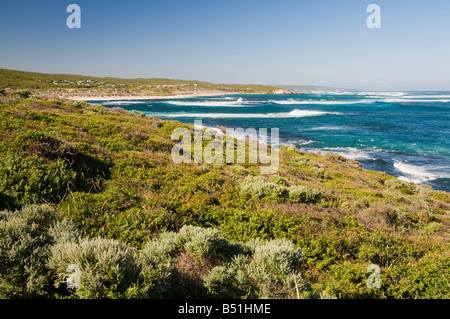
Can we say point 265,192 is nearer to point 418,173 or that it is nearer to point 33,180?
point 33,180

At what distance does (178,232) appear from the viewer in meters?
5.59

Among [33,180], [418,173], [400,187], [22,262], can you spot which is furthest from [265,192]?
[418,173]

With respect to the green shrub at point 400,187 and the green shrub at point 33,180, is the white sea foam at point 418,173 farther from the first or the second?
the green shrub at point 33,180

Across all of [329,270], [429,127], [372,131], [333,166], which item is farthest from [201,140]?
[429,127]

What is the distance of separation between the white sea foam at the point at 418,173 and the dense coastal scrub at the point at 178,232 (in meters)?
15.0

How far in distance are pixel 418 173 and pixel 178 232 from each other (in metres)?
27.7

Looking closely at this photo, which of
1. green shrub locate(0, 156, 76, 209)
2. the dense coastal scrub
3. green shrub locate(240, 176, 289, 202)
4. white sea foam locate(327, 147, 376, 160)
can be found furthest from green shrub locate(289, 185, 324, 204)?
white sea foam locate(327, 147, 376, 160)

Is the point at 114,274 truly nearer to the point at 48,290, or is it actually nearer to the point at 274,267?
the point at 48,290

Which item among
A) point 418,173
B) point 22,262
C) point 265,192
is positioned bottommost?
point 418,173

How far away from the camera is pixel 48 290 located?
10.0 ft

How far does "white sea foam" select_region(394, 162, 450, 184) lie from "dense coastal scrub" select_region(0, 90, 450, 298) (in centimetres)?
1505

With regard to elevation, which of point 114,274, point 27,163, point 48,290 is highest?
point 27,163

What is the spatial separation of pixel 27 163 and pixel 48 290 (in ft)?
15.6

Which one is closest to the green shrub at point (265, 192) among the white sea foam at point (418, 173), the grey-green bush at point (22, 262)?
the grey-green bush at point (22, 262)
